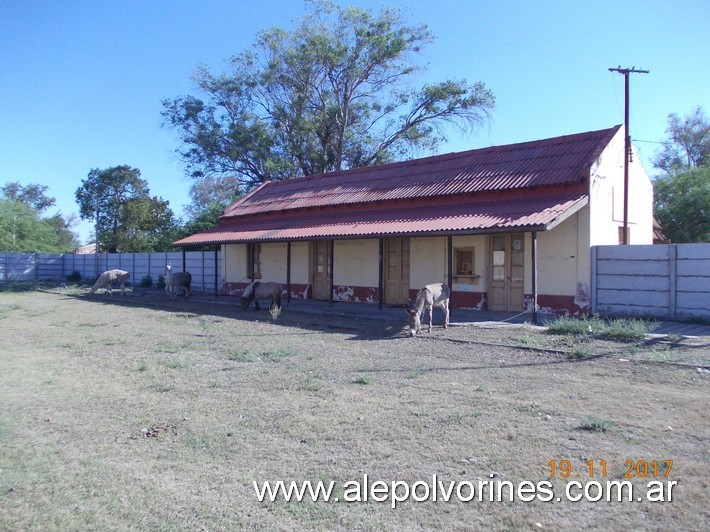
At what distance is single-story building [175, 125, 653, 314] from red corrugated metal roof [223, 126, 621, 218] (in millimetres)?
51

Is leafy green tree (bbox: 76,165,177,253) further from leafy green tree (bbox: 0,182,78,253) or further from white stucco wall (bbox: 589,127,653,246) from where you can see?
white stucco wall (bbox: 589,127,653,246)

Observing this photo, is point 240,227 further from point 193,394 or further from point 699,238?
point 699,238

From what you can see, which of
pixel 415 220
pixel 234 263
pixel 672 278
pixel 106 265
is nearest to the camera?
pixel 672 278

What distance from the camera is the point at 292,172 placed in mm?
36906

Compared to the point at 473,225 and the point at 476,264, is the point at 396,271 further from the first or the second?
the point at 473,225

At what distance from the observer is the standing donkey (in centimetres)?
1321

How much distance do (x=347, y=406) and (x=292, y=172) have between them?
31280 mm

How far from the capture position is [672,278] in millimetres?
13820

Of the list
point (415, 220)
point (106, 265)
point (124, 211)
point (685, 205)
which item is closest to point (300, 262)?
point (415, 220)

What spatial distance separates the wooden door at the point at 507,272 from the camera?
16.3 metres

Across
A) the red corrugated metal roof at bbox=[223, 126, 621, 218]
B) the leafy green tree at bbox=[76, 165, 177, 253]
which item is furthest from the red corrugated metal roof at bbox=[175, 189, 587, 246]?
the leafy green tree at bbox=[76, 165, 177, 253]

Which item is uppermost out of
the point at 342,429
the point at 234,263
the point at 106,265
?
the point at 234,263

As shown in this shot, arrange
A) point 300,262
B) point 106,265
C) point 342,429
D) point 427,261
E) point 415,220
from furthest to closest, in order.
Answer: point 106,265 < point 300,262 < point 427,261 < point 415,220 < point 342,429

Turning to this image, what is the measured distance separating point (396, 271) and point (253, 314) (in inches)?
210
